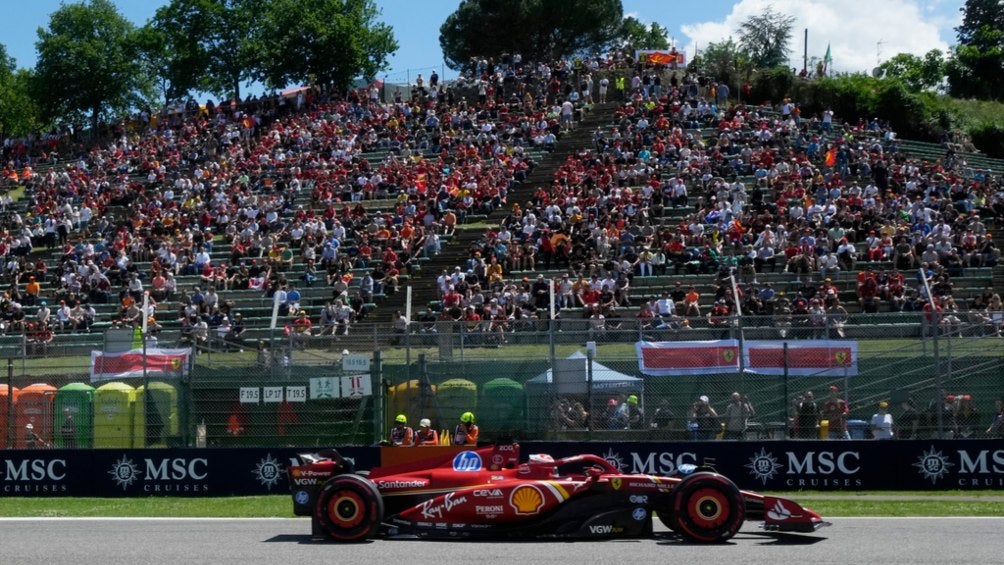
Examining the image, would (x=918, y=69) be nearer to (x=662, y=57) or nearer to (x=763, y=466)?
(x=662, y=57)

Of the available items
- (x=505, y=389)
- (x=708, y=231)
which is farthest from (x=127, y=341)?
(x=708, y=231)

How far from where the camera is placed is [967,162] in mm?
40312

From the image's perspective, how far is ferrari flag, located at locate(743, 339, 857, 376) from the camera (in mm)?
20078

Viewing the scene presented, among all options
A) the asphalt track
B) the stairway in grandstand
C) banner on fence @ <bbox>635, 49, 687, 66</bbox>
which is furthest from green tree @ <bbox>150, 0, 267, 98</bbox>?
the asphalt track

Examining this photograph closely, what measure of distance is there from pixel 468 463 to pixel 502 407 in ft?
21.2

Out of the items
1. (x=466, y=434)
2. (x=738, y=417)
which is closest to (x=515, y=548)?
(x=466, y=434)

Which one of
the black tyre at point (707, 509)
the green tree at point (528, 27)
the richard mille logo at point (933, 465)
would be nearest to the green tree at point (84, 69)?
the green tree at point (528, 27)

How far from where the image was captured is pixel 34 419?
21.6 meters

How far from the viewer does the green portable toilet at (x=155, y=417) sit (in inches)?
842

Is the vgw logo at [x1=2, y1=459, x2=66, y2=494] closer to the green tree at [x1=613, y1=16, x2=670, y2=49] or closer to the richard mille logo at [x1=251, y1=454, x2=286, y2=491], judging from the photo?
the richard mille logo at [x1=251, y1=454, x2=286, y2=491]

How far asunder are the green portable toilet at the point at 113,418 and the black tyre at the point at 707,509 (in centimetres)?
1116

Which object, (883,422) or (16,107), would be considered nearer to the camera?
(883,422)

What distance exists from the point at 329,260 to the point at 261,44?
127 ft

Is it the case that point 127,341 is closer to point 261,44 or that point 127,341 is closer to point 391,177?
point 391,177
